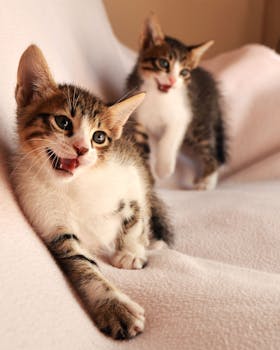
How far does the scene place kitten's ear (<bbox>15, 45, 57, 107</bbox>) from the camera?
0.82 metres

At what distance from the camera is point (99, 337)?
0.66 meters

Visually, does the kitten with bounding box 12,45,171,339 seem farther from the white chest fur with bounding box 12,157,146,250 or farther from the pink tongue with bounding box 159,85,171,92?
the pink tongue with bounding box 159,85,171,92

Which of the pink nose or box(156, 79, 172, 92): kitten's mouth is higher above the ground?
the pink nose

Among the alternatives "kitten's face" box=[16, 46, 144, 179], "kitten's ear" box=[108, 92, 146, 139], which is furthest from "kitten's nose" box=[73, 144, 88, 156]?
"kitten's ear" box=[108, 92, 146, 139]

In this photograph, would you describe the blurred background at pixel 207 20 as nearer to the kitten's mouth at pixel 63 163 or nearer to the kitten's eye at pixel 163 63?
the kitten's eye at pixel 163 63

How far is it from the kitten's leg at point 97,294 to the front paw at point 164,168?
66cm

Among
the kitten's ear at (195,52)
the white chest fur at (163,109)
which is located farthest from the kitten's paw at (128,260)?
the kitten's ear at (195,52)

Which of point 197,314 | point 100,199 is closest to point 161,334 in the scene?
point 197,314

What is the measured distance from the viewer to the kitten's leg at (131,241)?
2.90 feet

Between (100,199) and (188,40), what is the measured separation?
1.71m

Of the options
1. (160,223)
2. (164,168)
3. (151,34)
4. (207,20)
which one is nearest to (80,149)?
(160,223)

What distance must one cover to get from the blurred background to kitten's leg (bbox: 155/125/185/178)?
3.00 feet

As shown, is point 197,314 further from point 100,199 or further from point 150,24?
point 150,24

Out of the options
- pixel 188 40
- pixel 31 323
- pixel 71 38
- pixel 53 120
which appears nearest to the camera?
pixel 31 323
